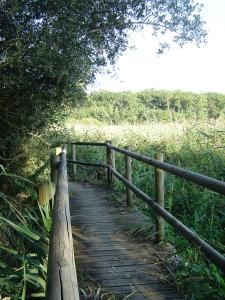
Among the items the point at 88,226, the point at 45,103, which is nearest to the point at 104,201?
the point at 88,226

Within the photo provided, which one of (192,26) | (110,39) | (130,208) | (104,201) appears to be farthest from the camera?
(192,26)

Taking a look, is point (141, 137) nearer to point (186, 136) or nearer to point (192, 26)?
point (186, 136)

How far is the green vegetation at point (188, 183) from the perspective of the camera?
299 cm

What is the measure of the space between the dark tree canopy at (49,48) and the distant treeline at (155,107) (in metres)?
2.11

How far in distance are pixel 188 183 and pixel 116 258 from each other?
264cm

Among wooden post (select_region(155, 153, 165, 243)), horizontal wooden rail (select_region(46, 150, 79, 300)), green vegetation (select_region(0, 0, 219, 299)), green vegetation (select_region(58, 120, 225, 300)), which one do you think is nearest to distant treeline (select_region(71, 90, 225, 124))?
green vegetation (select_region(58, 120, 225, 300))

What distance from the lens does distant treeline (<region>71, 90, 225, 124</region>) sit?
420 inches

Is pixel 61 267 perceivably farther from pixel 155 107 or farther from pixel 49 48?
pixel 155 107

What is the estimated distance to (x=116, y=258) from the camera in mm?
3555

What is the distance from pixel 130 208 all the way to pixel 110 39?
199 inches

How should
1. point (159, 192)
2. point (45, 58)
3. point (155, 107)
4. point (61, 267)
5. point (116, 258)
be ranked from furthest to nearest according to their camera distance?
point (155, 107) → point (45, 58) → point (159, 192) → point (116, 258) → point (61, 267)

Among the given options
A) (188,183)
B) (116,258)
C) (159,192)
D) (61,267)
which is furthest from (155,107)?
(61,267)

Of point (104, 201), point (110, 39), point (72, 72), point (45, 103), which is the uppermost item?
point (110, 39)

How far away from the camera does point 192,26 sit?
1007cm
